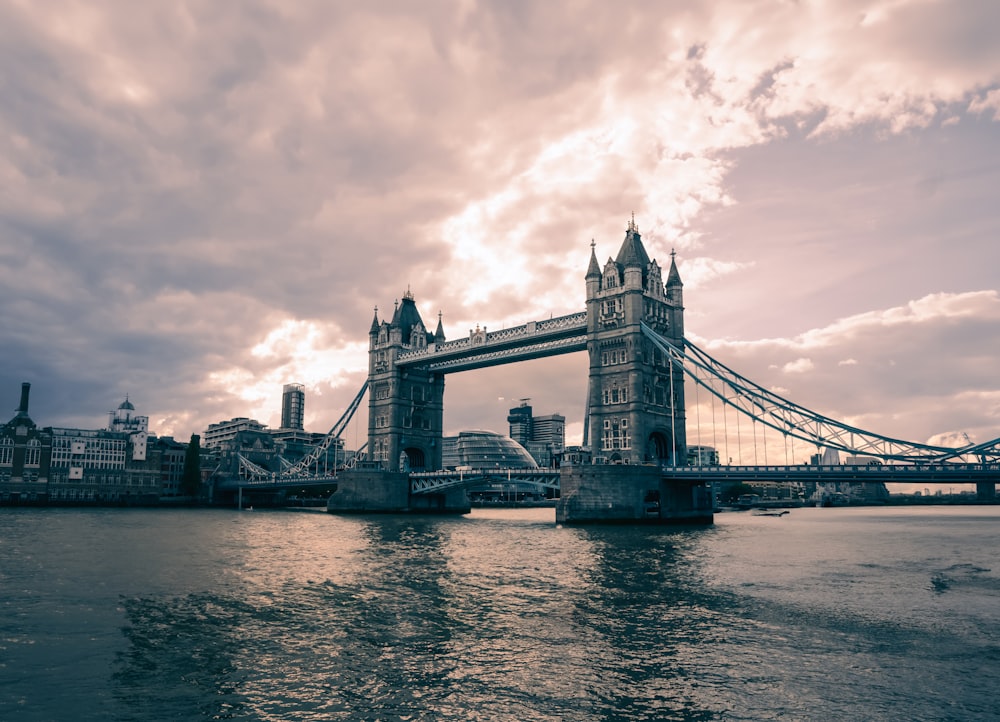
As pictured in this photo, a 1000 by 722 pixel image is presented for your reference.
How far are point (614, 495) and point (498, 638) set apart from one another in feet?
177

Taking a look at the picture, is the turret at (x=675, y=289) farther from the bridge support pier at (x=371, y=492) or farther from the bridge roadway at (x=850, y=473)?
the bridge support pier at (x=371, y=492)

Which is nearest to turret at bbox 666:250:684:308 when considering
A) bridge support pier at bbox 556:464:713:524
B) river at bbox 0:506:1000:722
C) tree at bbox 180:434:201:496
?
bridge support pier at bbox 556:464:713:524

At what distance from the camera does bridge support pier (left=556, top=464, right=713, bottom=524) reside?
73.9 m

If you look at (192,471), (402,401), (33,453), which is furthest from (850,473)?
(33,453)

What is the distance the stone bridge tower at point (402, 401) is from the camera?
118 metres

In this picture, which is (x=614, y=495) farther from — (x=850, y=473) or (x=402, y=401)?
(x=402, y=401)

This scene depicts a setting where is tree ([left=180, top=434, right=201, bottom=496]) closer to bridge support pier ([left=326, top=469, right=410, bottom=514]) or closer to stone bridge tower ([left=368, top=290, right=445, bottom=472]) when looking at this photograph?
stone bridge tower ([left=368, top=290, right=445, bottom=472])

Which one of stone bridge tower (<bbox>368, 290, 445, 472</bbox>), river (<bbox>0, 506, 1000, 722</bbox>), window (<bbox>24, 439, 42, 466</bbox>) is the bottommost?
river (<bbox>0, 506, 1000, 722</bbox>)

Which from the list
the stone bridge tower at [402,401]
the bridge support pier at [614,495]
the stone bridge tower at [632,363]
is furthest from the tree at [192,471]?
the bridge support pier at [614,495]

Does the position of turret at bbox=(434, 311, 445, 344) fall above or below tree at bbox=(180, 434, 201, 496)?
above

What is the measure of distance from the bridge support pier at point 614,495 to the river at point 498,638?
3045cm

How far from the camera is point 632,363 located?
8344cm

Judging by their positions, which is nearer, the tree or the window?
the window

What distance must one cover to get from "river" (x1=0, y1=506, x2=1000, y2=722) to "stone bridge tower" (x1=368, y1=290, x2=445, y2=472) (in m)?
74.3
